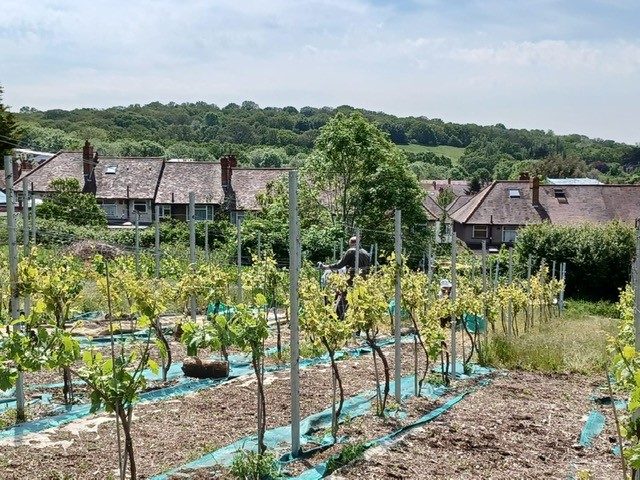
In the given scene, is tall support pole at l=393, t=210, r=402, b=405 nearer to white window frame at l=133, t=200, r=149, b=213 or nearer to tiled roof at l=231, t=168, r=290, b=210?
tiled roof at l=231, t=168, r=290, b=210

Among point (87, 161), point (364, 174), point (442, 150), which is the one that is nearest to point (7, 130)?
point (87, 161)

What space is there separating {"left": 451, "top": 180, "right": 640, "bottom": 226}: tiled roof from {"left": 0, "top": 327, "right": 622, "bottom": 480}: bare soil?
1267 inches

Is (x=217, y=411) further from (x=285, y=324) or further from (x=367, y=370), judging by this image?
(x=285, y=324)

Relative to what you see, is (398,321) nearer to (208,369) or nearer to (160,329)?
(208,369)

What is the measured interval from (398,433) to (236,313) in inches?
87.8

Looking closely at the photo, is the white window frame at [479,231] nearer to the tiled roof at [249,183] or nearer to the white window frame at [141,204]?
the tiled roof at [249,183]

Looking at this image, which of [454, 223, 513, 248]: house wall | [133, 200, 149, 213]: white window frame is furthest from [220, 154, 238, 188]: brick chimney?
[454, 223, 513, 248]: house wall

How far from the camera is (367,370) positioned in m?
9.96

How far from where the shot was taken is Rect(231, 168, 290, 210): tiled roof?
3928 cm

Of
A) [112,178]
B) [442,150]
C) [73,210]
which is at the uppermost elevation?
[442,150]

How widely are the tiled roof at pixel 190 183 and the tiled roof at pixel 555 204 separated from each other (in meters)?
14.9

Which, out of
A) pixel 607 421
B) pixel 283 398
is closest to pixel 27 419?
pixel 283 398

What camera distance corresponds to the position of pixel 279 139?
404 feet

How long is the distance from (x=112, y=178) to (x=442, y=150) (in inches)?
4270
